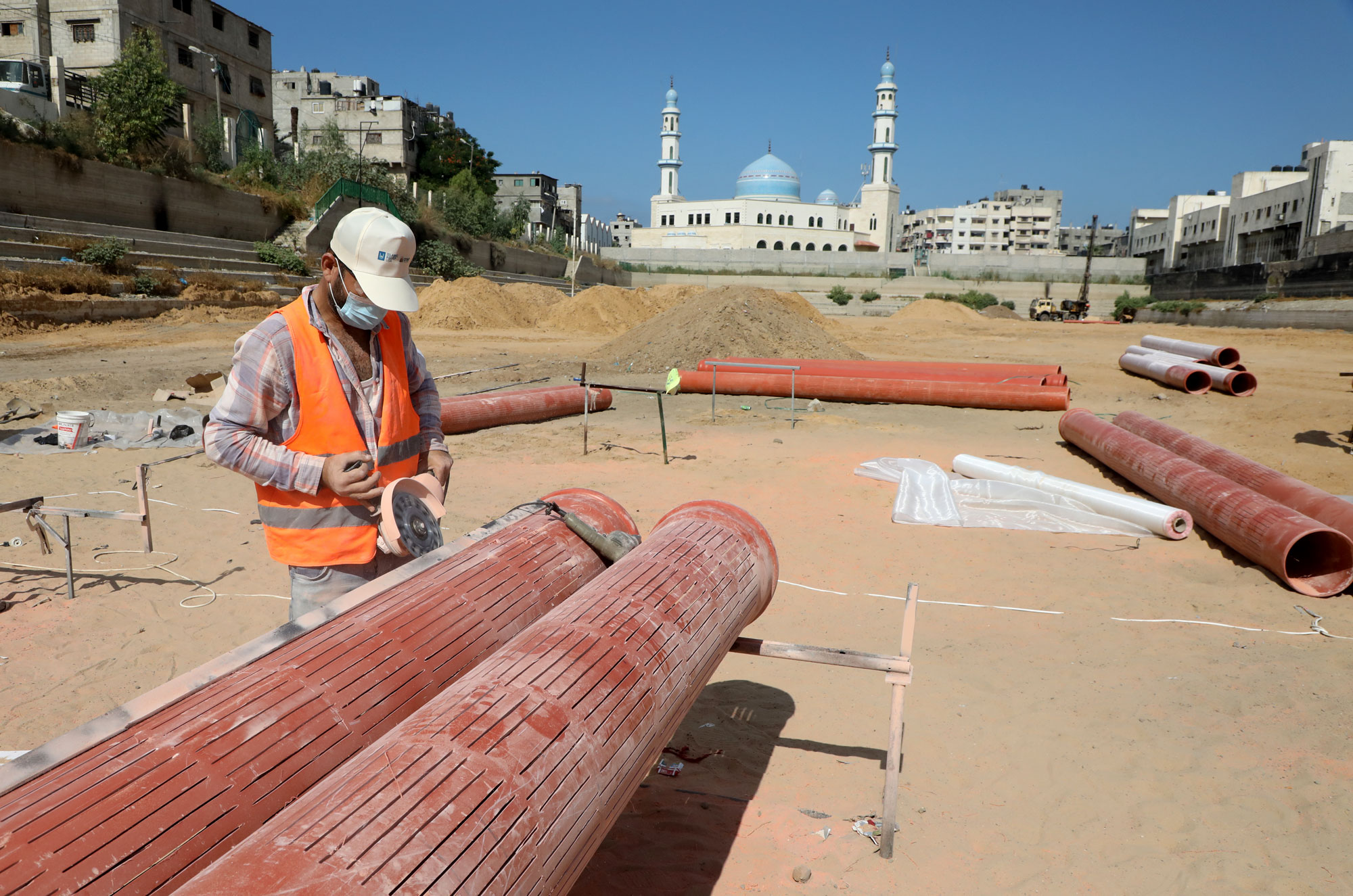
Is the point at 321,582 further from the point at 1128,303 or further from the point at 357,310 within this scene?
the point at 1128,303

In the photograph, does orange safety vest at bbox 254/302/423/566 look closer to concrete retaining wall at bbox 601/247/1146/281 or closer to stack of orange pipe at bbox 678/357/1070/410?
stack of orange pipe at bbox 678/357/1070/410

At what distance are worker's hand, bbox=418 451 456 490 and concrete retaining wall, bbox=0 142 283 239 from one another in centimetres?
2336

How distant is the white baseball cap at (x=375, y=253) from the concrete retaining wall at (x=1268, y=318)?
30090 millimetres

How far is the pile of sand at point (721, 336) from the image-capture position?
659 inches

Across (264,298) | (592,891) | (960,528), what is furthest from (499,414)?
(264,298)

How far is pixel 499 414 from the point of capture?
35.4 feet

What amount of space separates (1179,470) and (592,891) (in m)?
6.55

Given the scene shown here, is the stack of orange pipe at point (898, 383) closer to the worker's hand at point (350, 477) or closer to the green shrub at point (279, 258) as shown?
the worker's hand at point (350, 477)

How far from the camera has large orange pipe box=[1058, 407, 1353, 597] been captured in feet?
18.0

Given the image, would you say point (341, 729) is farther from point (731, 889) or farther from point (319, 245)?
point (319, 245)

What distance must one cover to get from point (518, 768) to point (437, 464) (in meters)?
1.33

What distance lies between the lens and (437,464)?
2723mm

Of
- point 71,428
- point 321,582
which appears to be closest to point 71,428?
point 71,428

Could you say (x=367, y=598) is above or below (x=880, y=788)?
above
